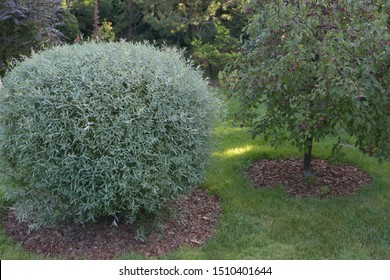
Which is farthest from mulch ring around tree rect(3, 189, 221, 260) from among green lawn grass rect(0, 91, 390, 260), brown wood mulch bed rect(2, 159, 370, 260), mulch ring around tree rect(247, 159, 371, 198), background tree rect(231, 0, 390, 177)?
background tree rect(231, 0, 390, 177)

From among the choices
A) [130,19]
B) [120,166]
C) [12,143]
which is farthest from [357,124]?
[130,19]

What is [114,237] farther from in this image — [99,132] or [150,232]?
[99,132]

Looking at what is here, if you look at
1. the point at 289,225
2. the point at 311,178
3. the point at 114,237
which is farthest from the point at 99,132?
the point at 311,178

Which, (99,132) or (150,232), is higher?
(99,132)

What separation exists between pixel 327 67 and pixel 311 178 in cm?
147

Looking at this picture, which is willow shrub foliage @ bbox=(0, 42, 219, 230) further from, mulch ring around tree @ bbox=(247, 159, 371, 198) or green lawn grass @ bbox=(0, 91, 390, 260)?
mulch ring around tree @ bbox=(247, 159, 371, 198)

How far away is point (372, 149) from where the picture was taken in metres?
3.81

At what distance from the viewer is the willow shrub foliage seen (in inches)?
124

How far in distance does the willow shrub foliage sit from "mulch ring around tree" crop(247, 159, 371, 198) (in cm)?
140

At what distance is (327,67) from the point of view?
3557mm

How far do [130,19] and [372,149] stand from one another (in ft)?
30.7

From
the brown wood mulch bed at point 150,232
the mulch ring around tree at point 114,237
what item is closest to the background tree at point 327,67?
the brown wood mulch bed at point 150,232

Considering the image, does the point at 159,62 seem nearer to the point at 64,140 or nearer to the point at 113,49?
the point at 113,49

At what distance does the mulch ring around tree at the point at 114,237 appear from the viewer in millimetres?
3439
